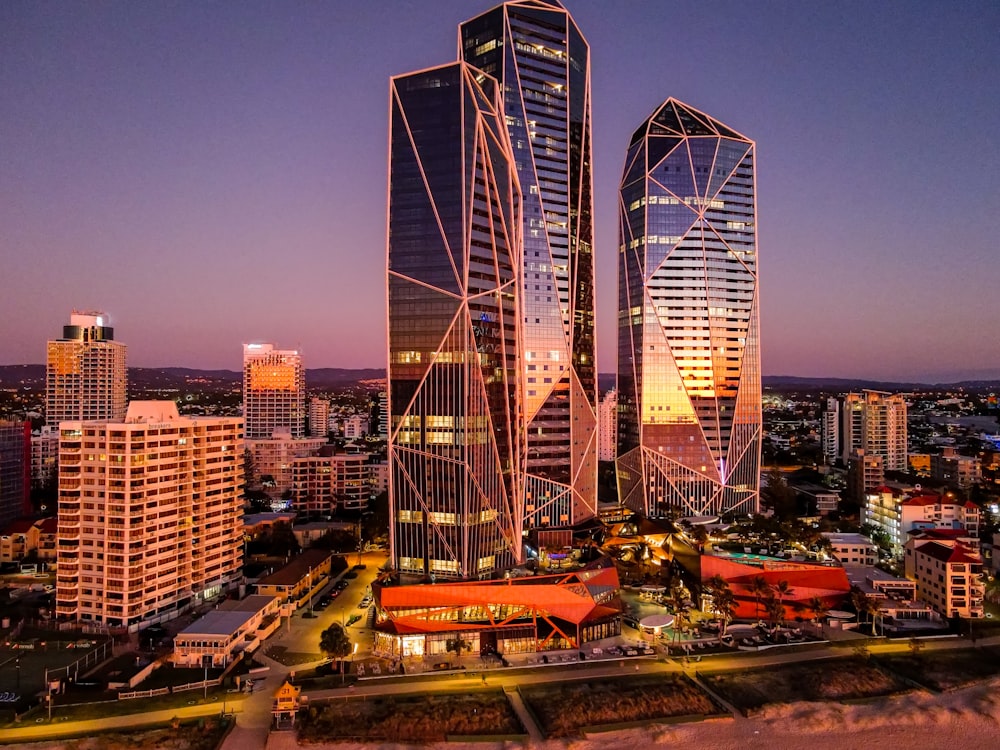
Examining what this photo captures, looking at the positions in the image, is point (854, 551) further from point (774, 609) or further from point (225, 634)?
point (225, 634)

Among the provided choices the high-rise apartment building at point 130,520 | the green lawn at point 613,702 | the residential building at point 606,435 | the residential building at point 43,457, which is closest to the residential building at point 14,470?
the residential building at point 43,457

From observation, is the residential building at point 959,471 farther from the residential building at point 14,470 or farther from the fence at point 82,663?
the residential building at point 14,470

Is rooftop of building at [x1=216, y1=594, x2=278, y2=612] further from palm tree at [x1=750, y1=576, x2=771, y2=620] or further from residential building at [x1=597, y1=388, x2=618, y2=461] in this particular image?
residential building at [x1=597, y1=388, x2=618, y2=461]

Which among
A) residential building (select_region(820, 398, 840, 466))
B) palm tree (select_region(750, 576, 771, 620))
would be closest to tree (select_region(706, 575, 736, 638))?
palm tree (select_region(750, 576, 771, 620))

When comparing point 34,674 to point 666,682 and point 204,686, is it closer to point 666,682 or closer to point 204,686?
point 204,686

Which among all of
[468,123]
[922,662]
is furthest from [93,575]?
[922,662]
